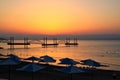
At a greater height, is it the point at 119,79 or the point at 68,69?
the point at 68,69

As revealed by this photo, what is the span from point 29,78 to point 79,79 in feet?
16.8

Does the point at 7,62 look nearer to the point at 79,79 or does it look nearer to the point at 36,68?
the point at 36,68

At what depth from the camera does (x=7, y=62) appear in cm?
2248

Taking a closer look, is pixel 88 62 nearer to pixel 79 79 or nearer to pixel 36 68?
pixel 79 79

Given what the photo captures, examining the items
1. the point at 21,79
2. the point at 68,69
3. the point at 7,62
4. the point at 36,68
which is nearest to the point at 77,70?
the point at 68,69

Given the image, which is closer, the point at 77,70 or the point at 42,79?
the point at 77,70

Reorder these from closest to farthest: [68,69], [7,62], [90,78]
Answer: [68,69]
[7,62]
[90,78]

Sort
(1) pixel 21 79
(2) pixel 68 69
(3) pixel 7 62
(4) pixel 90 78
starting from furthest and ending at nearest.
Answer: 1. (4) pixel 90 78
2. (1) pixel 21 79
3. (3) pixel 7 62
4. (2) pixel 68 69

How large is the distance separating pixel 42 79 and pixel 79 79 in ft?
12.5

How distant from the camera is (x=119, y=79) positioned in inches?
1025

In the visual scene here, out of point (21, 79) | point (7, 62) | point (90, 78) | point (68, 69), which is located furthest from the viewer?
point (90, 78)

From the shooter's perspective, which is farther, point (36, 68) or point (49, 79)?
point (49, 79)

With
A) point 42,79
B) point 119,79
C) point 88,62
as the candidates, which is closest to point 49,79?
point 42,79

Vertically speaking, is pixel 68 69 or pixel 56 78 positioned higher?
pixel 68 69
